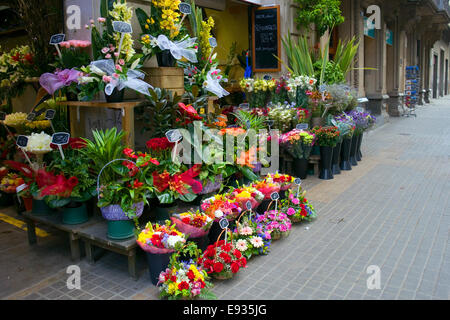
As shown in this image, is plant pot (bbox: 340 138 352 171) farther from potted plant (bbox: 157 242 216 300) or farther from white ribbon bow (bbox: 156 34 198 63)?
potted plant (bbox: 157 242 216 300)

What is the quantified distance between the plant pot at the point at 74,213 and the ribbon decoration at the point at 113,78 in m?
1.21

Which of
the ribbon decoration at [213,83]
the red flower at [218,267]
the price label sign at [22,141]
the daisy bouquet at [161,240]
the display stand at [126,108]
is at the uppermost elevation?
the ribbon decoration at [213,83]

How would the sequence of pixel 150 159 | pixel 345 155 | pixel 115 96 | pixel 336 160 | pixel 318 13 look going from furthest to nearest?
pixel 318 13 < pixel 345 155 < pixel 336 160 < pixel 115 96 < pixel 150 159

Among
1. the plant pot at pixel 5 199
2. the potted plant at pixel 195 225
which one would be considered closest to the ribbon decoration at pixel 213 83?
the potted plant at pixel 195 225

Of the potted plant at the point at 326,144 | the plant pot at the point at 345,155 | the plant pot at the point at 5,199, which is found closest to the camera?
the plant pot at the point at 5,199

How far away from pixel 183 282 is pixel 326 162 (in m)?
4.60

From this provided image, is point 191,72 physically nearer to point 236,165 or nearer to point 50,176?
point 236,165

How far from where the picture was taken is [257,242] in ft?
14.3

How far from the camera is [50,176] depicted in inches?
163

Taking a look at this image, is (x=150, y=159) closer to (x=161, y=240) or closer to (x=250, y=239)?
(x=161, y=240)

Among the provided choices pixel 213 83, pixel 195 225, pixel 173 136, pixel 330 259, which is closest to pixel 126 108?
pixel 173 136

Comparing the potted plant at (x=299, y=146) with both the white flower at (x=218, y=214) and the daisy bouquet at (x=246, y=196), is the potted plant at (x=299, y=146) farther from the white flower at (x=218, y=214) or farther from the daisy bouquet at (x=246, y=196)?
the white flower at (x=218, y=214)

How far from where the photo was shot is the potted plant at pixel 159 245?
3.62 m

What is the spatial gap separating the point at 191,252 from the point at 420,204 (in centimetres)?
383
